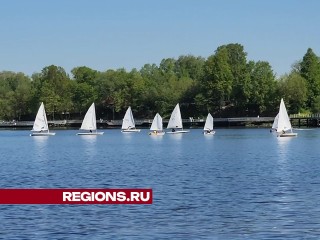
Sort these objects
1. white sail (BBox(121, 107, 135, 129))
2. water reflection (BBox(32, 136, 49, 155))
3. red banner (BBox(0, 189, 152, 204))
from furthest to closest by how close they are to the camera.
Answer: white sail (BBox(121, 107, 135, 129)) < water reflection (BBox(32, 136, 49, 155)) < red banner (BBox(0, 189, 152, 204))

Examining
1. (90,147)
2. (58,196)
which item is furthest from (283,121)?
(58,196)

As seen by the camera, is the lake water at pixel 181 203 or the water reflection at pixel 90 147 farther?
the water reflection at pixel 90 147

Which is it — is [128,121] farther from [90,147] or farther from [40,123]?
[90,147]

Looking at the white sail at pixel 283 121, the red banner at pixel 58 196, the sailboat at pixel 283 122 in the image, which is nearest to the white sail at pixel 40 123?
the sailboat at pixel 283 122

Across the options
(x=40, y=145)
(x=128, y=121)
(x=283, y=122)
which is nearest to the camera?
(x=40, y=145)

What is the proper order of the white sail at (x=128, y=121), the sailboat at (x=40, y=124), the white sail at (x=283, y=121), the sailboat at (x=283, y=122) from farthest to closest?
the white sail at (x=128, y=121), the sailboat at (x=40, y=124), the white sail at (x=283, y=121), the sailboat at (x=283, y=122)

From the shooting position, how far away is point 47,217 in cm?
3912

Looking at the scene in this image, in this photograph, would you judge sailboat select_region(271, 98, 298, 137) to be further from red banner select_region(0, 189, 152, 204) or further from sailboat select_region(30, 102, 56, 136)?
red banner select_region(0, 189, 152, 204)

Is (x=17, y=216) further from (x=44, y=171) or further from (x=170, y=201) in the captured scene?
(x=44, y=171)

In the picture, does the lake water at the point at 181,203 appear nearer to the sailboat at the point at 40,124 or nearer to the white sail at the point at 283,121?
the white sail at the point at 283,121

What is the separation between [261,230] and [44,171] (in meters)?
35.9

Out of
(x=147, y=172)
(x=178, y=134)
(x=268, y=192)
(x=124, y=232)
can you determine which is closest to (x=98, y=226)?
(x=124, y=232)

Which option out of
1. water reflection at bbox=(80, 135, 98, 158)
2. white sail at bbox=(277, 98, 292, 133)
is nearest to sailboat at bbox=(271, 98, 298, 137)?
white sail at bbox=(277, 98, 292, 133)

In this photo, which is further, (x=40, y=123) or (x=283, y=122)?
(x=40, y=123)
